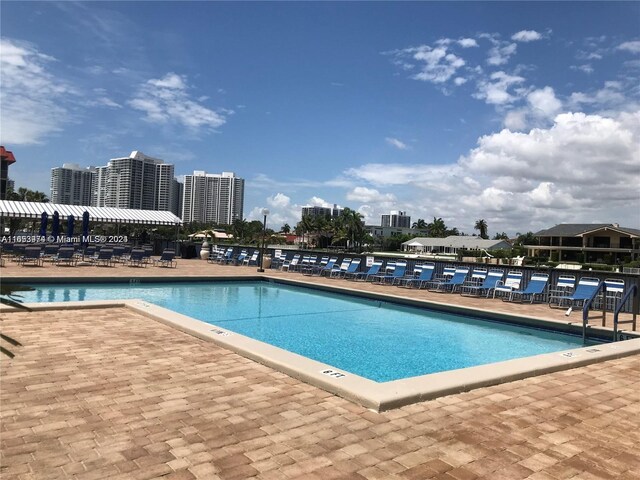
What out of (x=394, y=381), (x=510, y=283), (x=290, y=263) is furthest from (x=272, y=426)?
(x=290, y=263)

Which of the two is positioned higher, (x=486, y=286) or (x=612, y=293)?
(x=612, y=293)

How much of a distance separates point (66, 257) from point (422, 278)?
1217cm

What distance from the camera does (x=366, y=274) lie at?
16469 millimetres

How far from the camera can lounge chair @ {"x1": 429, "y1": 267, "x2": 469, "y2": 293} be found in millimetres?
13798

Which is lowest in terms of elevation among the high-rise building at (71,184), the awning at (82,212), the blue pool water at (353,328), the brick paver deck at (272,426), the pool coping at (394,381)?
the blue pool water at (353,328)

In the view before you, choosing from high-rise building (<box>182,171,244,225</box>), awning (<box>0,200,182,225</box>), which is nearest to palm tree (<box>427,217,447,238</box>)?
high-rise building (<box>182,171,244,225</box>)

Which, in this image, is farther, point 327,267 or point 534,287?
point 327,267

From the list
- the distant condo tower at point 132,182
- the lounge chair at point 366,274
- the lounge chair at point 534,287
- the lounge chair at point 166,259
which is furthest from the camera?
the distant condo tower at point 132,182

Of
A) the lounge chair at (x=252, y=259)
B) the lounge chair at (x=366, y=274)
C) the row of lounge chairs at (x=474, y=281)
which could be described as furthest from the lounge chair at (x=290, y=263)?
the lounge chair at (x=366, y=274)

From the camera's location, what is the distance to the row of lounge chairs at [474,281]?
10812 millimetres

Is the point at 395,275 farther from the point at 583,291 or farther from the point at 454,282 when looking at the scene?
the point at 583,291

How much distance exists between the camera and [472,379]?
4.50 meters

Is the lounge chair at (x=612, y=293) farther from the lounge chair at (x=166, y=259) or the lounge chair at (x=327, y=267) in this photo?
the lounge chair at (x=166, y=259)

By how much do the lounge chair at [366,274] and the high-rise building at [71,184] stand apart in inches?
2810
